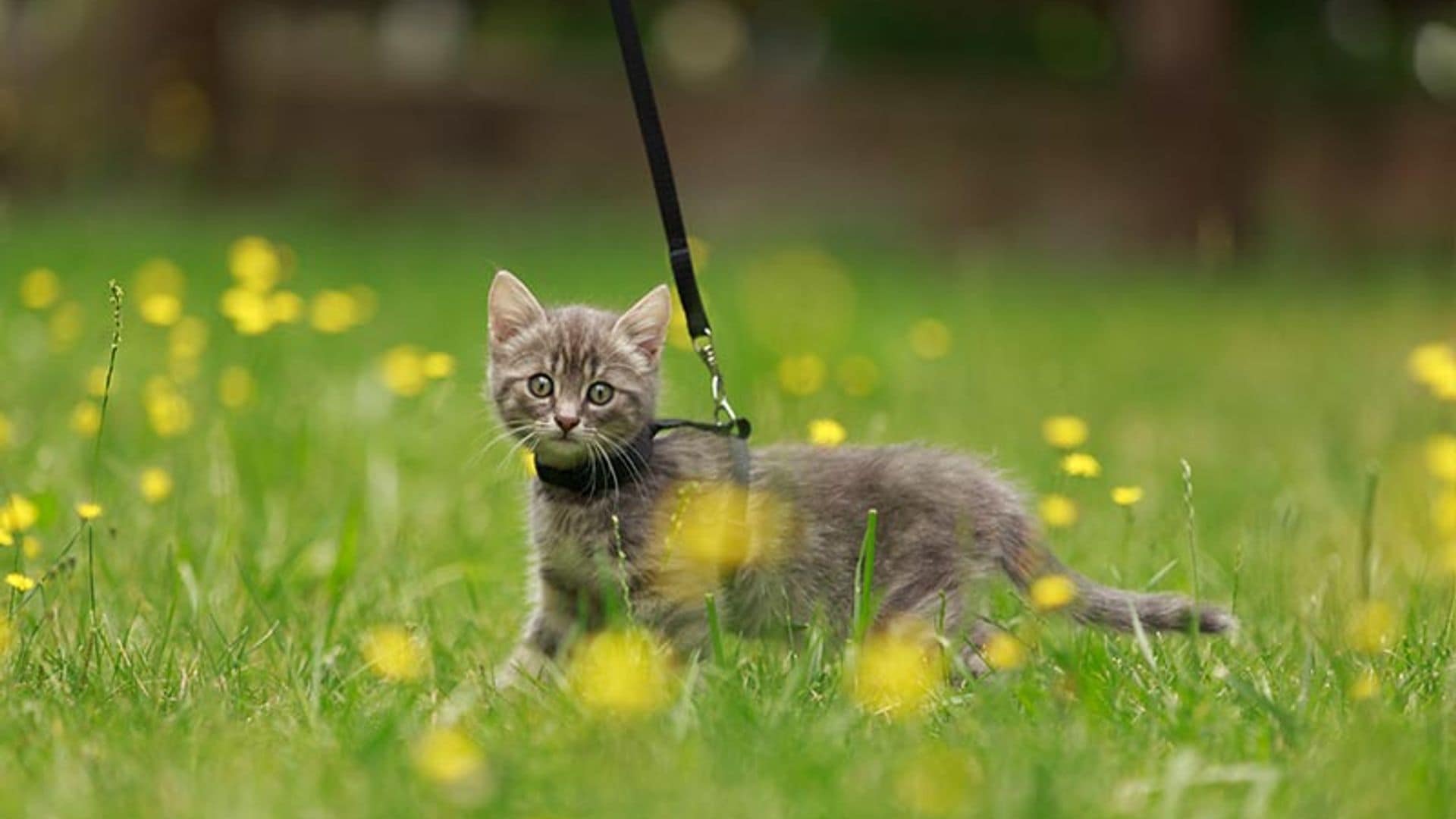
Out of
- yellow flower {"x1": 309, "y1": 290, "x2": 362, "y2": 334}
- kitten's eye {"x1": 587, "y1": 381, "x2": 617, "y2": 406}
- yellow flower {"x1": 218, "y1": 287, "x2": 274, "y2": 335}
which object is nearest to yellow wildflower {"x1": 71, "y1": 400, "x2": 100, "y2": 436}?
yellow flower {"x1": 218, "y1": 287, "x2": 274, "y2": 335}

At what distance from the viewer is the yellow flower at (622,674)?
2.93 metres

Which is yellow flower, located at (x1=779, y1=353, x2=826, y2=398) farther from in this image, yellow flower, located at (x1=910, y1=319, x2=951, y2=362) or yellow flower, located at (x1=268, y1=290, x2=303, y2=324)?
yellow flower, located at (x1=268, y1=290, x2=303, y2=324)

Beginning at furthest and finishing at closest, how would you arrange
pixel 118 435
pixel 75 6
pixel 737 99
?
pixel 737 99, pixel 75 6, pixel 118 435

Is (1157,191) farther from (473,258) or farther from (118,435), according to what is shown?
(118,435)

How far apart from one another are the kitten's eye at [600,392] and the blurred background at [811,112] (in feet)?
34.4

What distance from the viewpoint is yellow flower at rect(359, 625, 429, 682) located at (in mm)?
3471

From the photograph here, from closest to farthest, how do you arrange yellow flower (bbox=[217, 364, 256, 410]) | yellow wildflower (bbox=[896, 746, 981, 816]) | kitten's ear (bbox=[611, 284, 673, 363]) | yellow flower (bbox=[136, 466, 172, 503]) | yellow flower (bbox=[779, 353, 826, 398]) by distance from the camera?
1. yellow wildflower (bbox=[896, 746, 981, 816])
2. kitten's ear (bbox=[611, 284, 673, 363])
3. yellow flower (bbox=[136, 466, 172, 503])
4. yellow flower (bbox=[217, 364, 256, 410])
5. yellow flower (bbox=[779, 353, 826, 398])

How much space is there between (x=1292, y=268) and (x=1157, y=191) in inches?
43.2

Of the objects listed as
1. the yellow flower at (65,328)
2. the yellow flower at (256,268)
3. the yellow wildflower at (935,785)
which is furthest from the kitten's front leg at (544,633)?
the yellow flower at (65,328)

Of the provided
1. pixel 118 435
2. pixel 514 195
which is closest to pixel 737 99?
pixel 514 195

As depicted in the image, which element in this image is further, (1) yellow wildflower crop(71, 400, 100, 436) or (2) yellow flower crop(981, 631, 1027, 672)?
(1) yellow wildflower crop(71, 400, 100, 436)

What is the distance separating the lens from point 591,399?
4.07 metres

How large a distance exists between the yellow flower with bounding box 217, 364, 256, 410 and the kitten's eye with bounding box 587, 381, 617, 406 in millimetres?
2214

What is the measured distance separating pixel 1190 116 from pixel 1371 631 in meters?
11.2
